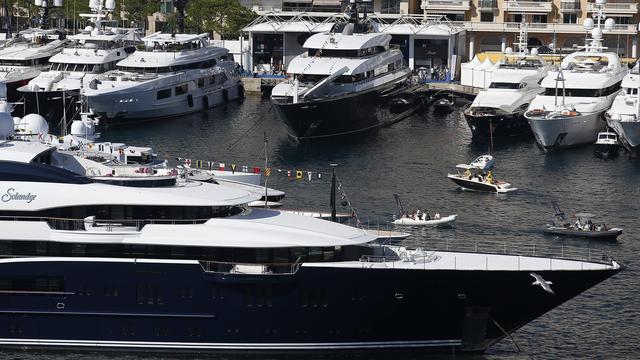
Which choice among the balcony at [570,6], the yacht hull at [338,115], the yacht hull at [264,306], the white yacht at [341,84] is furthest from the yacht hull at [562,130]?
the yacht hull at [264,306]

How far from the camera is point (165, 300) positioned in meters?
45.0

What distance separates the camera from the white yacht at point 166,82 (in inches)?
3868

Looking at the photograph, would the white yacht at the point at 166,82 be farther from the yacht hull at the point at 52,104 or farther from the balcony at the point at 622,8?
the balcony at the point at 622,8

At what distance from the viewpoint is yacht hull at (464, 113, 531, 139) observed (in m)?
91.4

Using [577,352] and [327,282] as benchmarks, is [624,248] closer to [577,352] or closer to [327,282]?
[577,352]

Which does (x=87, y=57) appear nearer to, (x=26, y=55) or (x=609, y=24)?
(x=26, y=55)

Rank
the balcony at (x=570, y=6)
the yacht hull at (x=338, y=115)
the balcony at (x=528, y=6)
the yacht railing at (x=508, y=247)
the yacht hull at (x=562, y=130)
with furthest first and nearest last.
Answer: the balcony at (x=528, y=6) → the balcony at (x=570, y=6) → the yacht hull at (x=338, y=115) → the yacht hull at (x=562, y=130) → the yacht railing at (x=508, y=247)

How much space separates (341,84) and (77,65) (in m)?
21.5

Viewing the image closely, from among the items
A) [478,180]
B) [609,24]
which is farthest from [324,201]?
[609,24]

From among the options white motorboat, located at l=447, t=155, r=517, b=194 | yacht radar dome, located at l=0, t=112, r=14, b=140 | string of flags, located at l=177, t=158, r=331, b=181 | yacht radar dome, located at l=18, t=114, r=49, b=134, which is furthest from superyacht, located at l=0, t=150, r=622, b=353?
string of flags, located at l=177, t=158, r=331, b=181

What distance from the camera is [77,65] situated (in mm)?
106500

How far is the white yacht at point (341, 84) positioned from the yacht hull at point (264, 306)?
46.2 meters

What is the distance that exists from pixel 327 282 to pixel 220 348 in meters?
4.05

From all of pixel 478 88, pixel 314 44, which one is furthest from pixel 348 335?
pixel 478 88
